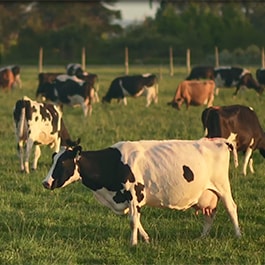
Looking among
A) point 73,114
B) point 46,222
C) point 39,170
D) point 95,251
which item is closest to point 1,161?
point 39,170

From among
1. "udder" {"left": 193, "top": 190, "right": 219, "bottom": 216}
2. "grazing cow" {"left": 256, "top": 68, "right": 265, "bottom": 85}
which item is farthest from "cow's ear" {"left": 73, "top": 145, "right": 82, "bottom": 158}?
"grazing cow" {"left": 256, "top": 68, "right": 265, "bottom": 85}

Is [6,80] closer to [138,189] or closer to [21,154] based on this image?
[21,154]

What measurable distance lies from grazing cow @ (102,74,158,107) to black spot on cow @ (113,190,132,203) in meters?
14.7

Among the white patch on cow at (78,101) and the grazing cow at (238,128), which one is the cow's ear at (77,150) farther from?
the white patch on cow at (78,101)

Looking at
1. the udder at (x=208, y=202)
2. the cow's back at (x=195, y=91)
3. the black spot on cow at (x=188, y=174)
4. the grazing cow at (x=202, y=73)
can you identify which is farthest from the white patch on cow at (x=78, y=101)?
the black spot on cow at (x=188, y=174)

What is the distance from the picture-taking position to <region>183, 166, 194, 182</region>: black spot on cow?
6.22 metres

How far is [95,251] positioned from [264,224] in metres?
2.04

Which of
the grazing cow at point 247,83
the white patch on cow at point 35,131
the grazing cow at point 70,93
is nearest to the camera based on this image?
the white patch on cow at point 35,131

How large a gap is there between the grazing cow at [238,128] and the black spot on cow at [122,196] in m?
3.62

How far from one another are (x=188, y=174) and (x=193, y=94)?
13741 mm

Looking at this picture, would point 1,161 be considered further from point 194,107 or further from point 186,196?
point 194,107

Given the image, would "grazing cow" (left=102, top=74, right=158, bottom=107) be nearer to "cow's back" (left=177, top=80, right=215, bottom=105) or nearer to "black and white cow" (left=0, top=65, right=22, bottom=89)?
"cow's back" (left=177, top=80, right=215, bottom=105)

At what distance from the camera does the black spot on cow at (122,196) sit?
6114 mm

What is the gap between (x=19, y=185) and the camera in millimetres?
8750
